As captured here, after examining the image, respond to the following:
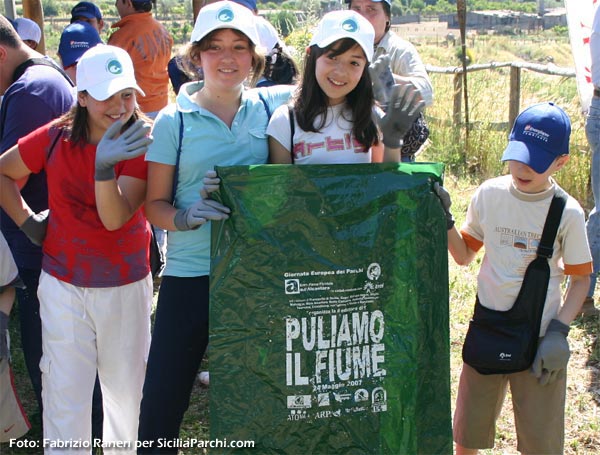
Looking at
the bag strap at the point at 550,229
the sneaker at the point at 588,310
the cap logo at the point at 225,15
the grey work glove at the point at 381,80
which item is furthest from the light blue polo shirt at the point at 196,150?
the sneaker at the point at 588,310

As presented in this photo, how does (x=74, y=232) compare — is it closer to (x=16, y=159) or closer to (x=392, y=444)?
(x=16, y=159)

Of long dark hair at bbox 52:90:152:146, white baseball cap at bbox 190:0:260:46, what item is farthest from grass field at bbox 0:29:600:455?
white baseball cap at bbox 190:0:260:46

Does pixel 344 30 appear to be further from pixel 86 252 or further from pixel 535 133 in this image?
pixel 86 252

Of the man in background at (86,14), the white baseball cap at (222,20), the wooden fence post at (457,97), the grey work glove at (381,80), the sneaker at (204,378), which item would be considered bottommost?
the sneaker at (204,378)

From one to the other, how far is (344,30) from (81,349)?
5.02ft

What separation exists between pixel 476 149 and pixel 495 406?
5.92 meters

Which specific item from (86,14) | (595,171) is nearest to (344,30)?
(595,171)

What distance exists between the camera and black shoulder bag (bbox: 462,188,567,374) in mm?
2713

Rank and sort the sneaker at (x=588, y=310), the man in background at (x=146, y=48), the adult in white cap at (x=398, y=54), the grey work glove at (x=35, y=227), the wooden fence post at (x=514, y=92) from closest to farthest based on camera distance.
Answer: the grey work glove at (x=35, y=227) → the adult in white cap at (x=398, y=54) → the sneaker at (x=588, y=310) → the man in background at (x=146, y=48) → the wooden fence post at (x=514, y=92)

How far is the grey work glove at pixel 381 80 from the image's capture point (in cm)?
272

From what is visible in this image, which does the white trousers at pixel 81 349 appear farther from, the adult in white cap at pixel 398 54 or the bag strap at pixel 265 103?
the adult in white cap at pixel 398 54

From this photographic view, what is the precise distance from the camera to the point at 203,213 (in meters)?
2.39

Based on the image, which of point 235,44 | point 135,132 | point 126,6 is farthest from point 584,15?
point 135,132

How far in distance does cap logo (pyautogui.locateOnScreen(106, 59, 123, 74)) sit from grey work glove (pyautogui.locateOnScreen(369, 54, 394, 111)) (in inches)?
36.0
